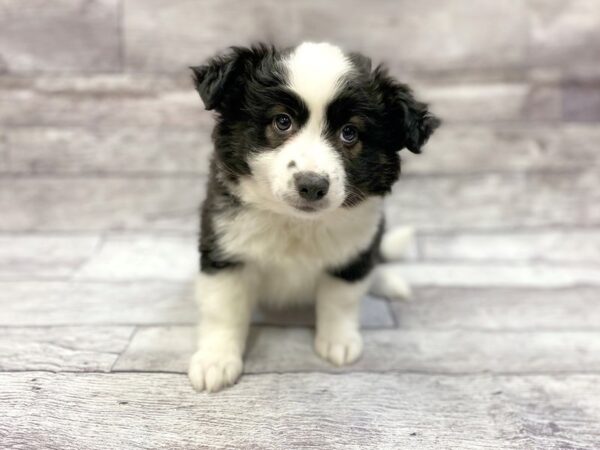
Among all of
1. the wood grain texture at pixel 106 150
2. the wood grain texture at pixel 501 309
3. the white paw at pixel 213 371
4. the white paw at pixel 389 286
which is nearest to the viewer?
the white paw at pixel 213 371

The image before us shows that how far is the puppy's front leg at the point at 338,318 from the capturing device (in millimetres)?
2229

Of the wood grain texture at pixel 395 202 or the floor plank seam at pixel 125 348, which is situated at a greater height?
the wood grain texture at pixel 395 202

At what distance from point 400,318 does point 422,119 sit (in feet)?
3.69

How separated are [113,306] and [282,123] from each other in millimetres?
1355

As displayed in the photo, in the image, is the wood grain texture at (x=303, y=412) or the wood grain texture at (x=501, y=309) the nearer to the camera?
the wood grain texture at (x=303, y=412)

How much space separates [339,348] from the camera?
221 cm

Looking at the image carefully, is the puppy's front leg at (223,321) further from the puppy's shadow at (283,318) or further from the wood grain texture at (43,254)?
the wood grain texture at (43,254)

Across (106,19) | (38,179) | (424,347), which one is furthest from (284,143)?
(38,179)

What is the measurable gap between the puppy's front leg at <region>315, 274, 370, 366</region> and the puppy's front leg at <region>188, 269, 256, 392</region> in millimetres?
333

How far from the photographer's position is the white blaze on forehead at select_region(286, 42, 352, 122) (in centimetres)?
180

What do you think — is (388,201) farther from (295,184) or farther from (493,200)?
(295,184)

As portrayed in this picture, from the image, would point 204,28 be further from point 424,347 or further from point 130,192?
point 424,347

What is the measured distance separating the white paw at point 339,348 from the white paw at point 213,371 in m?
0.38

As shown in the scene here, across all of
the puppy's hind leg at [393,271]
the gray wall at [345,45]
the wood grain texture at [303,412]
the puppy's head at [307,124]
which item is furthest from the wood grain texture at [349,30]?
the wood grain texture at [303,412]
